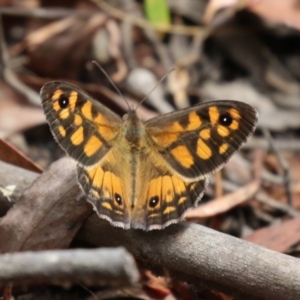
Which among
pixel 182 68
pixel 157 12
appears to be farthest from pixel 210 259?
pixel 157 12

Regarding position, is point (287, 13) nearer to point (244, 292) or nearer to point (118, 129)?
point (118, 129)

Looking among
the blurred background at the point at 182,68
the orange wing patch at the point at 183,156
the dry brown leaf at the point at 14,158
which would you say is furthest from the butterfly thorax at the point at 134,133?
the blurred background at the point at 182,68

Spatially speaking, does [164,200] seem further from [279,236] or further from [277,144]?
[277,144]

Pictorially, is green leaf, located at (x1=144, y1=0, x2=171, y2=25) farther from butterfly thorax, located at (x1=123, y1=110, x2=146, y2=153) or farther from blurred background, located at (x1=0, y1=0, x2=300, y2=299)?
butterfly thorax, located at (x1=123, y1=110, x2=146, y2=153)

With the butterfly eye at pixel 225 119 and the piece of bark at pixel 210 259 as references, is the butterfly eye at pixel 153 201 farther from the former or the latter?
the butterfly eye at pixel 225 119

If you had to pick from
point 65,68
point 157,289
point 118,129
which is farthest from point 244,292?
point 65,68

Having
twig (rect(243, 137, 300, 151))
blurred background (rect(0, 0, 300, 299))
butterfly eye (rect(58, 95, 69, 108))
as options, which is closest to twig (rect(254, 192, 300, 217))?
blurred background (rect(0, 0, 300, 299))

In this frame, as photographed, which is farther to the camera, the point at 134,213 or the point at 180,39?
the point at 180,39
